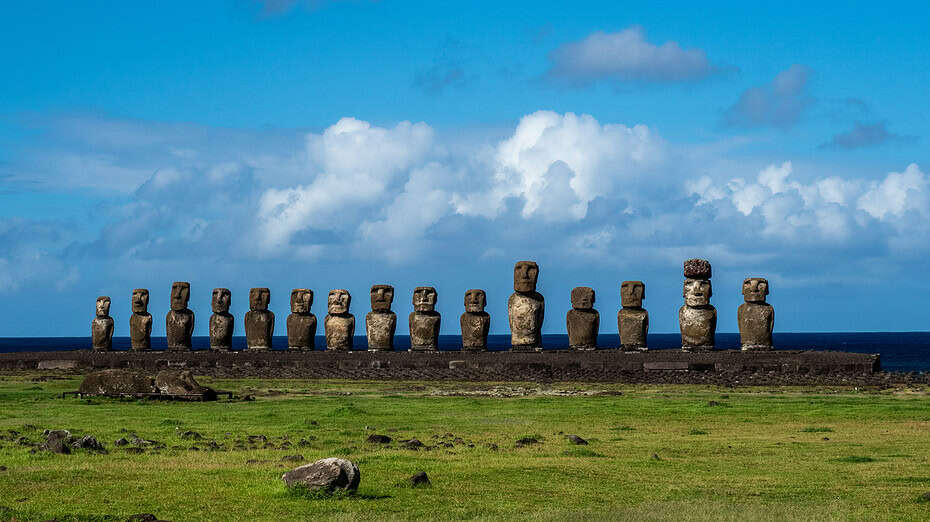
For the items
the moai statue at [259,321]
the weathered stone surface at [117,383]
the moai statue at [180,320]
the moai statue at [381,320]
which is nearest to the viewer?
the weathered stone surface at [117,383]

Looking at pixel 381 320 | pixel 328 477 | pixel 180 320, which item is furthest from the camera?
pixel 180 320

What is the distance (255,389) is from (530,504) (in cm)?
1721

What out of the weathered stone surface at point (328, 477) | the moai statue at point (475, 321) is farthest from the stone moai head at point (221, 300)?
the weathered stone surface at point (328, 477)

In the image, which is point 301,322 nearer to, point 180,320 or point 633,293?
point 180,320

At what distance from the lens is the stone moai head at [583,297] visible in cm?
3438

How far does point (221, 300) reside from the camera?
39.3m

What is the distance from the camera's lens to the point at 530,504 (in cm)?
1044

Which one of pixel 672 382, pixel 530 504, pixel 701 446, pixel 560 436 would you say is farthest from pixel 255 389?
pixel 530 504

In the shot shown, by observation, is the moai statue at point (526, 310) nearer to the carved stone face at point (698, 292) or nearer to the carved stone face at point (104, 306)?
the carved stone face at point (698, 292)

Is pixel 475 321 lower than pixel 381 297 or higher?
lower

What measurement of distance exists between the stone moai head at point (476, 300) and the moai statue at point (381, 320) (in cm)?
257

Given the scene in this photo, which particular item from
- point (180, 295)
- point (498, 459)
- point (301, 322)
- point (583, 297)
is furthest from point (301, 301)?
point (498, 459)

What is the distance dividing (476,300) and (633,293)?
4.80 m

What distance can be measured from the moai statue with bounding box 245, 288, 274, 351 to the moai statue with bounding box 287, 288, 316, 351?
0.93m
